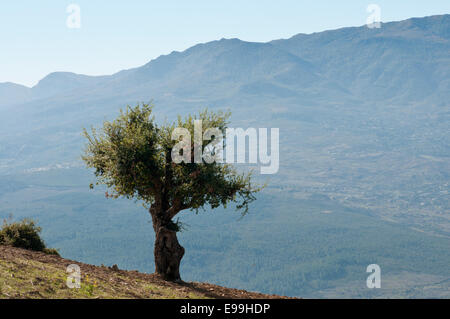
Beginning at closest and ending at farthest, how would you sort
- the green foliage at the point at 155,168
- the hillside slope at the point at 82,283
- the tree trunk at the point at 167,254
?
the hillside slope at the point at 82,283 < the green foliage at the point at 155,168 < the tree trunk at the point at 167,254

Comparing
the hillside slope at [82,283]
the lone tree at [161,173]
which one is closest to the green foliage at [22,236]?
the hillside slope at [82,283]

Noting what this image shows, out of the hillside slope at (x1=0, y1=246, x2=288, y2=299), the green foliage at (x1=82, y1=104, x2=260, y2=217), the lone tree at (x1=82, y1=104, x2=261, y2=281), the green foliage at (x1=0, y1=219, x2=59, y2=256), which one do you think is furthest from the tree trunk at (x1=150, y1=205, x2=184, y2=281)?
the green foliage at (x1=0, y1=219, x2=59, y2=256)

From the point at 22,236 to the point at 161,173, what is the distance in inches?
401

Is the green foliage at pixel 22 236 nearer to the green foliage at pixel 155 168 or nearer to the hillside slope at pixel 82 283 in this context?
the hillside slope at pixel 82 283

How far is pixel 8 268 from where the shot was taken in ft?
76.9

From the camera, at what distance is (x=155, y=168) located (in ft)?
Answer: 97.0

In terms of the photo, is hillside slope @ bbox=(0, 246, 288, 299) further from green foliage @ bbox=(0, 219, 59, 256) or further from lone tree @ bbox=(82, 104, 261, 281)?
lone tree @ bbox=(82, 104, 261, 281)

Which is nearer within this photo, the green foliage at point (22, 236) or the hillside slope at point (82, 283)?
the hillside slope at point (82, 283)

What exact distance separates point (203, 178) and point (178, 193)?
1.74 m

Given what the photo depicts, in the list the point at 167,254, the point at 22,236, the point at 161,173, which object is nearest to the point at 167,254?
the point at 167,254

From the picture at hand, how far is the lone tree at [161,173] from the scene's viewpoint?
29.3m

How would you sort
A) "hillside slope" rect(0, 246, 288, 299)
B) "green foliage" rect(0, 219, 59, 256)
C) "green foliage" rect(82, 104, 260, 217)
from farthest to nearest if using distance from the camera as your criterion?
1. "green foliage" rect(0, 219, 59, 256)
2. "green foliage" rect(82, 104, 260, 217)
3. "hillside slope" rect(0, 246, 288, 299)

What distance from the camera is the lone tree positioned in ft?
96.3
